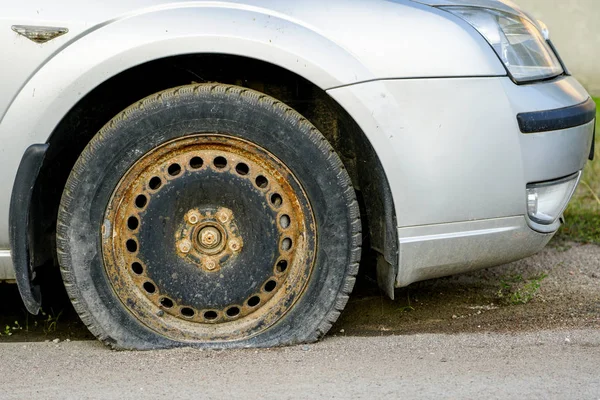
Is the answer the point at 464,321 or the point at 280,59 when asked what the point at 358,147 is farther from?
the point at 464,321

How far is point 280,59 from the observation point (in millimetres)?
3197

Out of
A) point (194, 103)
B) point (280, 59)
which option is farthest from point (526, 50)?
point (194, 103)

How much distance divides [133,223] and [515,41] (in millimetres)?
1486

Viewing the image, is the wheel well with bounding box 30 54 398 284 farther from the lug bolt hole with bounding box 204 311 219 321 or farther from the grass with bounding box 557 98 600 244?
the grass with bounding box 557 98 600 244

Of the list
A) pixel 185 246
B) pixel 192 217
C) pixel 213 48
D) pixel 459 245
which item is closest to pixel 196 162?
pixel 192 217

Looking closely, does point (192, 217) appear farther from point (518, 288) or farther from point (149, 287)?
point (518, 288)

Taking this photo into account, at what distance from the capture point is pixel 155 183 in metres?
3.36

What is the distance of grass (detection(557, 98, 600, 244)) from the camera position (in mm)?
5105

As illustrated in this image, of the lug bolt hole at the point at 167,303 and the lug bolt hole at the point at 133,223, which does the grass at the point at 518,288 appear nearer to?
the lug bolt hole at the point at 167,303

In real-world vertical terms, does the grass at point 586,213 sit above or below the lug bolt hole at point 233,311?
below

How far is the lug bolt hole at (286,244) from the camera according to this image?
339 centimetres

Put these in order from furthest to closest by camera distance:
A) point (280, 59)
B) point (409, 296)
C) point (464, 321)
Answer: point (409, 296)
point (464, 321)
point (280, 59)

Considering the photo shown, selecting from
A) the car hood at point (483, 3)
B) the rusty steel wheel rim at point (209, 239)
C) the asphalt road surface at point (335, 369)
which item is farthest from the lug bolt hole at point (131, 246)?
the car hood at point (483, 3)

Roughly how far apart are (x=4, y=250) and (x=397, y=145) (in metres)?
A: 1.38
